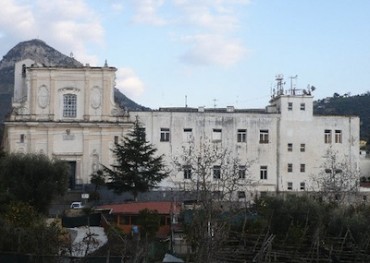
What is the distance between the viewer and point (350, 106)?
132875mm

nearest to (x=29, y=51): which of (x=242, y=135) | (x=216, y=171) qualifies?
(x=242, y=135)

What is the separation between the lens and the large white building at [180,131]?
6016 centimetres

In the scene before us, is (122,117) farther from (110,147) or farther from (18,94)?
(18,94)

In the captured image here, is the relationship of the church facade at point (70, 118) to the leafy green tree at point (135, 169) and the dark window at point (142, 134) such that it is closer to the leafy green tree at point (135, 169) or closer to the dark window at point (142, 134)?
the dark window at point (142, 134)

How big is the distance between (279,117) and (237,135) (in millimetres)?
3908

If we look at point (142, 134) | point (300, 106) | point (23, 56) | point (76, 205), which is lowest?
point (76, 205)

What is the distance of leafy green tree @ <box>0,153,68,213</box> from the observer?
41.3 meters

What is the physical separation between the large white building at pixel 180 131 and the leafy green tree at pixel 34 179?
1729 centimetres

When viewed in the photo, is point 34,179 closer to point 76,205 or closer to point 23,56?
point 76,205

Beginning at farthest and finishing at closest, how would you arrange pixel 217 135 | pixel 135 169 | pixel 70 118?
pixel 217 135 < pixel 70 118 < pixel 135 169

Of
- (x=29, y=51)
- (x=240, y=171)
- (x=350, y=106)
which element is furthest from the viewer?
(x=29, y=51)

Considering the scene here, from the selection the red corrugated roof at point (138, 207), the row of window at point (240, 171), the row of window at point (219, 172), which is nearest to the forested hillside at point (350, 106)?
the row of window at point (240, 171)

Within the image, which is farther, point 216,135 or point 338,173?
point 338,173

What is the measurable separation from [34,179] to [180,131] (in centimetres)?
2075
